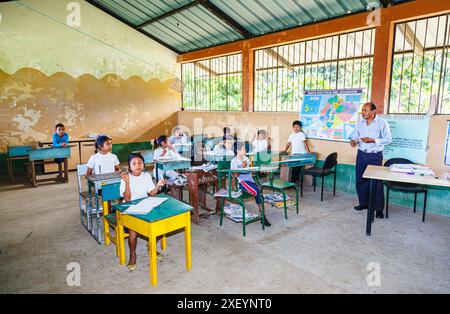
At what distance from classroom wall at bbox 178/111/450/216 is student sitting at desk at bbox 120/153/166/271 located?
420 centimetres

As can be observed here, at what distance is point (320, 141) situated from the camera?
6621 mm

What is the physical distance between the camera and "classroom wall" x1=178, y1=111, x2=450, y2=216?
503 centimetres

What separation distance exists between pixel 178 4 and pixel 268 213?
18.3 feet

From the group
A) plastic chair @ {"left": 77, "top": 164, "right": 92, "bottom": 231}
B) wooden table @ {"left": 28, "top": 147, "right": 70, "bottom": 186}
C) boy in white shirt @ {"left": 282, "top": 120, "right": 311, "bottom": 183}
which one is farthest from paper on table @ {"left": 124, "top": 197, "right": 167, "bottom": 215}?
wooden table @ {"left": 28, "top": 147, "right": 70, "bottom": 186}

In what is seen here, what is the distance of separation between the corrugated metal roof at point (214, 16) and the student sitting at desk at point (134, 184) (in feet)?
15.6

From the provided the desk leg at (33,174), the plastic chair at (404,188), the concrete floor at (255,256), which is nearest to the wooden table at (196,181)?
the concrete floor at (255,256)

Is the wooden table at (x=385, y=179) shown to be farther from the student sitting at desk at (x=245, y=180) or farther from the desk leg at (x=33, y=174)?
the desk leg at (x=33, y=174)

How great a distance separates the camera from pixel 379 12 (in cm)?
554

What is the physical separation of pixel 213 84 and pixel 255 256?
751 centimetres

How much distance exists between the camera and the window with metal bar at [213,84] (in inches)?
A: 377

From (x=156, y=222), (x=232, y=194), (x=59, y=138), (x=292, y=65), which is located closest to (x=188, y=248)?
(x=156, y=222)
